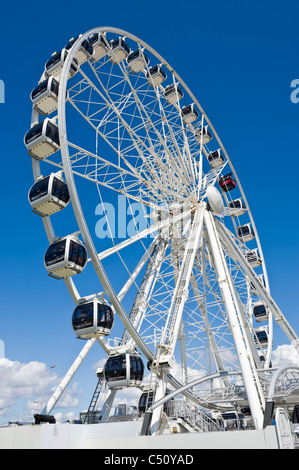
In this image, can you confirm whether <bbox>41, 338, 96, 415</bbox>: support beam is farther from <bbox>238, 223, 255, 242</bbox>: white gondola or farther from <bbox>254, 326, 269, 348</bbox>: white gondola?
<bbox>238, 223, 255, 242</bbox>: white gondola

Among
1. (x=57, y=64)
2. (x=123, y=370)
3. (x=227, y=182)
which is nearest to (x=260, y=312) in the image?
(x=227, y=182)

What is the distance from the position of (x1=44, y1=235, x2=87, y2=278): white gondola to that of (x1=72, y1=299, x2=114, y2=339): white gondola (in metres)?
1.25

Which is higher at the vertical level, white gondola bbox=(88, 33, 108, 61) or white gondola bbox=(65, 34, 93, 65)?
white gondola bbox=(88, 33, 108, 61)

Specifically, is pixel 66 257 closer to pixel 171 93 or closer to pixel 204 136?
pixel 171 93

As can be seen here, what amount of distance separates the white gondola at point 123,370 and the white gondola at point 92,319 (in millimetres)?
1239

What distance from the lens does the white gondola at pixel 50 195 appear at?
14.6 meters

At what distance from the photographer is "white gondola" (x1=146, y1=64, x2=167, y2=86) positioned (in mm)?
22672

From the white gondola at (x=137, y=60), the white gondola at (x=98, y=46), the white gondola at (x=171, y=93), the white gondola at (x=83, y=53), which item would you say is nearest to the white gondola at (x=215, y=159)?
the white gondola at (x=171, y=93)

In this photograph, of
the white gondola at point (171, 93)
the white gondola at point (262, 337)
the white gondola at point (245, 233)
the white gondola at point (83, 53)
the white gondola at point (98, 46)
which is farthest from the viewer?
the white gondola at point (245, 233)

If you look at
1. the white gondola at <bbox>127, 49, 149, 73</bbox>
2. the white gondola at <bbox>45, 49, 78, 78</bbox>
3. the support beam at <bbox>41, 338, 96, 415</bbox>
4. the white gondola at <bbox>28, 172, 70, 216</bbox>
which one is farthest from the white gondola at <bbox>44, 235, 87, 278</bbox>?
the white gondola at <bbox>127, 49, 149, 73</bbox>

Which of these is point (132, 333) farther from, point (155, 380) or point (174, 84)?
point (174, 84)

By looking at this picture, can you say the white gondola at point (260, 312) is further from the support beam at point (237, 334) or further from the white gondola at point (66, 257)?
the white gondola at point (66, 257)

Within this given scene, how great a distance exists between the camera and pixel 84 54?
17.9 meters
